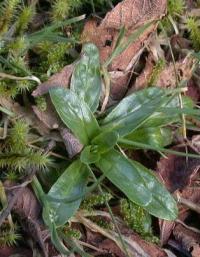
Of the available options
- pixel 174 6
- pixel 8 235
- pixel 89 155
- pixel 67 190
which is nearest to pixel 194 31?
pixel 174 6

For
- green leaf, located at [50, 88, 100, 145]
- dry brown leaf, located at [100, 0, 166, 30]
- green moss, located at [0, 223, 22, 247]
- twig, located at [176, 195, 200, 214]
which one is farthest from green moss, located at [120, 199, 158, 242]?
dry brown leaf, located at [100, 0, 166, 30]

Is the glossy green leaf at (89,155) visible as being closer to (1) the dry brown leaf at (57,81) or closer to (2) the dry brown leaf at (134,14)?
(1) the dry brown leaf at (57,81)

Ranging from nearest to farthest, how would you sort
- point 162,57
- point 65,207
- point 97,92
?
1. point 65,207
2. point 97,92
3. point 162,57

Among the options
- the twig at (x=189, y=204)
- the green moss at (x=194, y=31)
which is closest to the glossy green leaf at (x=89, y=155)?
the twig at (x=189, y=204)

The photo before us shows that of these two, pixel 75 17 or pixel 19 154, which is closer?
pixel 19 154

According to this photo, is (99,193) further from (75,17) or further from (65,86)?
(75,17)

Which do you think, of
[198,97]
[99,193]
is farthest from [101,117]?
[198,97]

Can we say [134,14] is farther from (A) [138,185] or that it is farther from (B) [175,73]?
(A) [138,185]
